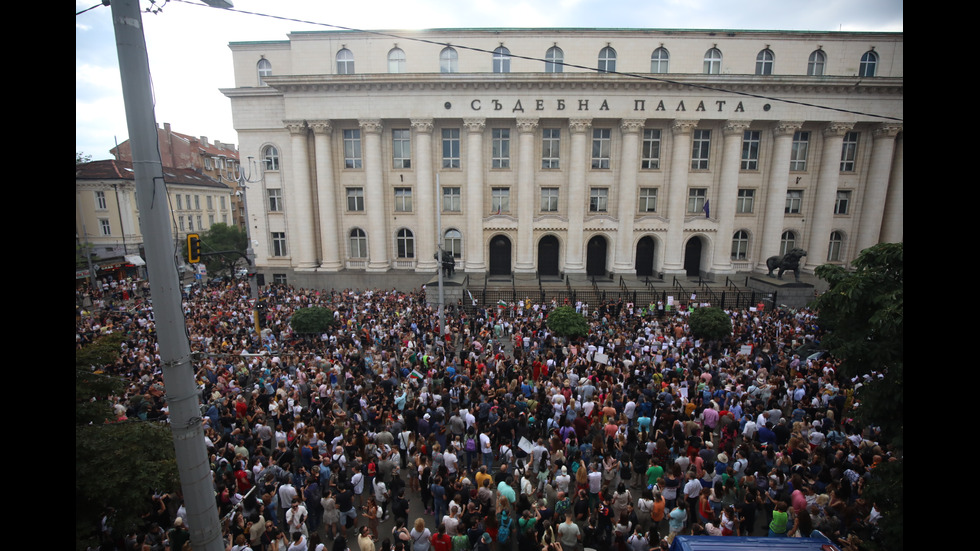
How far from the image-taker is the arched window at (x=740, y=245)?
33.2m

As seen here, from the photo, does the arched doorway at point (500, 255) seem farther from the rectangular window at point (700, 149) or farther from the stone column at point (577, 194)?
the rectangular window at point (700, 149)

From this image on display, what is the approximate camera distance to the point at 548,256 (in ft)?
113

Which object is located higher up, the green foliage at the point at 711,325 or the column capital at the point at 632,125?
the column capital at the point at 632,125

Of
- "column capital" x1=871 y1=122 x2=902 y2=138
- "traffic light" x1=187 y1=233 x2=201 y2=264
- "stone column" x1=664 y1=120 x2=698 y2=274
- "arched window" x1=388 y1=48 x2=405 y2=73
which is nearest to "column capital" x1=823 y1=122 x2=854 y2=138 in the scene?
"column capital" x1=871 y1=122 x2=902 y2=138

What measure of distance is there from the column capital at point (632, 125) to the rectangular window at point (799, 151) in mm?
11505

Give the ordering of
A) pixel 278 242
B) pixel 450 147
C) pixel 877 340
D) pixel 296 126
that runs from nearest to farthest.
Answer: pixel 877 340 → pixel 296 126 → pixel 450 147 → pixel 278 242

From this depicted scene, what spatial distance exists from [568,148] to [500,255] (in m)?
9.48

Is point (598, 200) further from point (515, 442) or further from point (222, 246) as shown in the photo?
point (222, 246)

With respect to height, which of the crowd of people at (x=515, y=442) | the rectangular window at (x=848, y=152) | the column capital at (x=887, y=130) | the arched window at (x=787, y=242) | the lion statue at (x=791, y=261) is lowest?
the crowd of people at (x=515, y=442)

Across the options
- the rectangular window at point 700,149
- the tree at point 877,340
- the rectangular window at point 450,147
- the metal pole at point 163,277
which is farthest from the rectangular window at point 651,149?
the metal pole at point 163,277

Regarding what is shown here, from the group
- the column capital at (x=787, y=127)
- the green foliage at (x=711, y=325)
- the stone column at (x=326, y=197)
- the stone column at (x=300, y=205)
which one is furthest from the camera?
the stone column at (x=300, y=205)

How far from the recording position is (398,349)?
1881 cm

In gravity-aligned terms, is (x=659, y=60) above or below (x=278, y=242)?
above

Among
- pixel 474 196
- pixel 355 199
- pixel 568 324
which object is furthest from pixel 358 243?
pixel 568 324
